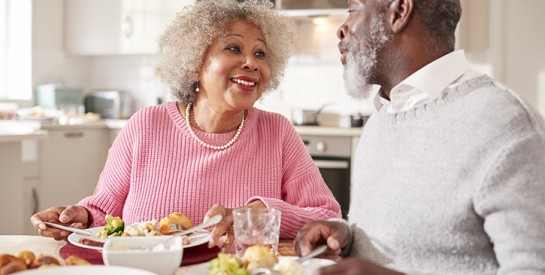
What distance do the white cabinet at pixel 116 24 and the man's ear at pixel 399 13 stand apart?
11.4 ft

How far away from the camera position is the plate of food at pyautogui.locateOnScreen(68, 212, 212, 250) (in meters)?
1.28

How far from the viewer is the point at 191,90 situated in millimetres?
1968

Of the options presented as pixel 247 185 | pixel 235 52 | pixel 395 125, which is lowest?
pixel 247 185

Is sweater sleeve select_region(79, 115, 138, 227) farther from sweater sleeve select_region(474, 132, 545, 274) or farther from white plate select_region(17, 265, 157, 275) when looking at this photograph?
sweater sleeve select_region(474, 132, 545, 274)

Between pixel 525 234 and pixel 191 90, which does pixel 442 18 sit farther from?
pixel 191 90

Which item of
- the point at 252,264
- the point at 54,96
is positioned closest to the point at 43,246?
the point at 252,264

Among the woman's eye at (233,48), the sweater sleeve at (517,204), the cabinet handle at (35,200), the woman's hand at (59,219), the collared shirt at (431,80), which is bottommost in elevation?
the cabinet handle at (35,200)

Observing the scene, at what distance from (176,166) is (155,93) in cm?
340

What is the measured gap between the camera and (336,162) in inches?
152

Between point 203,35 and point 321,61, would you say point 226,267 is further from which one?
point 321,61

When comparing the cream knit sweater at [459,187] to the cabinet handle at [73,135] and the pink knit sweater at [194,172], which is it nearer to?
the pink knit sweater at [194,172]

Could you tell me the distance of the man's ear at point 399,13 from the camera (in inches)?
49.3

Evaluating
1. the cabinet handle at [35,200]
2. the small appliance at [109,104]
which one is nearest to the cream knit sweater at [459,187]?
the cabinet handle at [35,200]

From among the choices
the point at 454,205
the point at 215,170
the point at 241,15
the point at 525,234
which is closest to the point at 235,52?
the point at 241,15
